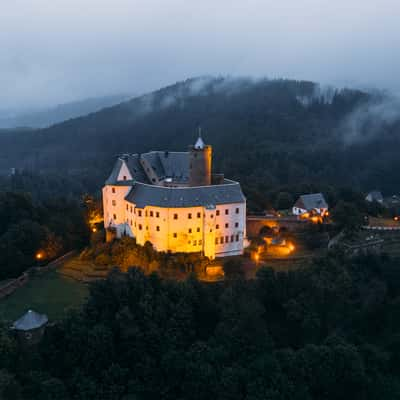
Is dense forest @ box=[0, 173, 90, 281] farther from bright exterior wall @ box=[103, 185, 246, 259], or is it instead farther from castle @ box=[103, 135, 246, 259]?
bright exterior wall @ box=[103, 185, 246, 259]

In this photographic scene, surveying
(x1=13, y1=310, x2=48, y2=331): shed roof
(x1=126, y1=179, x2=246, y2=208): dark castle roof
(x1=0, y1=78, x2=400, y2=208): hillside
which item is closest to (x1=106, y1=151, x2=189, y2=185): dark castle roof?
(x1=126, y1=179, x2=246, y2=208): dark castle roof

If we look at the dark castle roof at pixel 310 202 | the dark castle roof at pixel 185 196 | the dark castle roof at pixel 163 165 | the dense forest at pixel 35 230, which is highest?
the dark castle roof at pixel 163 165

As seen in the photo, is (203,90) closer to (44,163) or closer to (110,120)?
(110,120)

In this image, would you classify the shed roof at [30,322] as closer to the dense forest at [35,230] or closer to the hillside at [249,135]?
the dense forest at [35,230]

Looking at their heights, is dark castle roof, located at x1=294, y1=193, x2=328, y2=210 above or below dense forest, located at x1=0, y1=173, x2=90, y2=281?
above

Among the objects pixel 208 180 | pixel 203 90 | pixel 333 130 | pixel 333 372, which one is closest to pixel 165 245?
pixel 208 180

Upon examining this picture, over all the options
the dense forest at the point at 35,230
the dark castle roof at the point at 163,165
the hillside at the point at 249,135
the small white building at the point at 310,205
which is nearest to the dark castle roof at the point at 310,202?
the small white building at the point at 310,205
